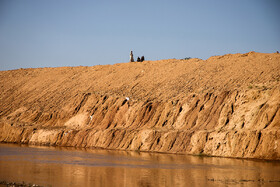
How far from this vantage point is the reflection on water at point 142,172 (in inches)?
858

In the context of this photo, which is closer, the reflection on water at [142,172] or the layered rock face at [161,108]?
the reflection on water at [142,172]

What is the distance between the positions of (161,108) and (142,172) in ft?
69.6

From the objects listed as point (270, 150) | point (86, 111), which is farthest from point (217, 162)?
point (86, 111)

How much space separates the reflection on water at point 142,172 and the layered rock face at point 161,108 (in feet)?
13.6

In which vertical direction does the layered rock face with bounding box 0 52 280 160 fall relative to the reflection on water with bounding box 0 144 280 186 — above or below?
above

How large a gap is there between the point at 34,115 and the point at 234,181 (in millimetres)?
41834

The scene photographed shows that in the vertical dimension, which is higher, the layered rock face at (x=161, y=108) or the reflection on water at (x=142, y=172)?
the layered rock face at (x=161, y=108)

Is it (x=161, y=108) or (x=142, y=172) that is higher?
(x=161, y=108)

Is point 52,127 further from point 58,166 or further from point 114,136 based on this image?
point 58,166

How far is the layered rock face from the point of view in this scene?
36000 millimetres

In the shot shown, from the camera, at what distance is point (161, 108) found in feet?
153

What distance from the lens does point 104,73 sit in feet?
228

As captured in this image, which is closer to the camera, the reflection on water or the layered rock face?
the reflection on water

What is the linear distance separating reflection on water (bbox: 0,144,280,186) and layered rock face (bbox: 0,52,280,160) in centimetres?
414
